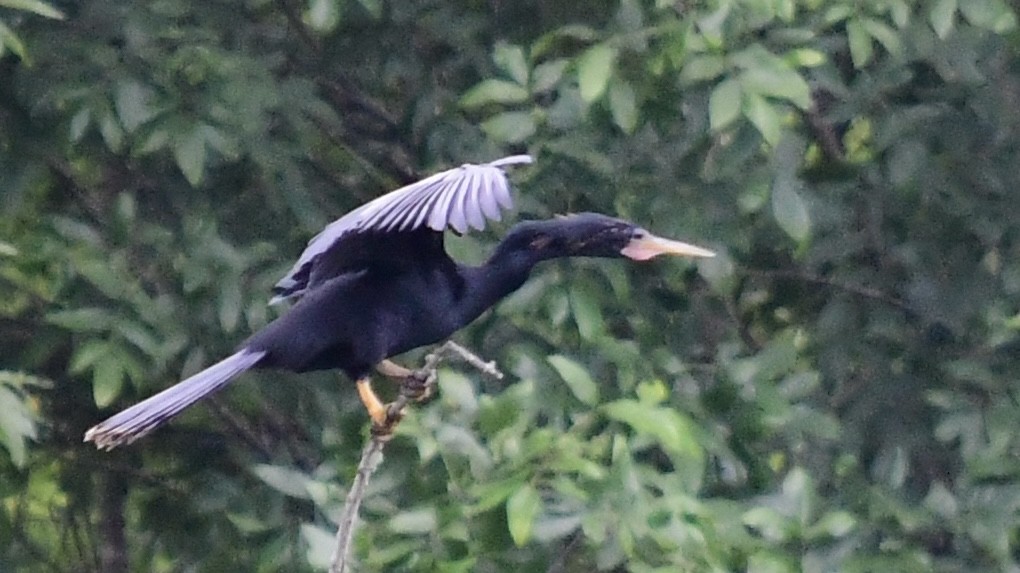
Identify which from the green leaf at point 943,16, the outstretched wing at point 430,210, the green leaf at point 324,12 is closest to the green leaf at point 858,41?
the green leaf at point 943,16

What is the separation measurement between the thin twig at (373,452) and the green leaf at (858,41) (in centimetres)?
100

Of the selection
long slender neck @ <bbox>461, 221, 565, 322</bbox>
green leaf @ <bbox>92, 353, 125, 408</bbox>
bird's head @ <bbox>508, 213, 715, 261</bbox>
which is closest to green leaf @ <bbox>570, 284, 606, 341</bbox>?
bird's head @ <bbox>508, 213, 715, 261</bbox>

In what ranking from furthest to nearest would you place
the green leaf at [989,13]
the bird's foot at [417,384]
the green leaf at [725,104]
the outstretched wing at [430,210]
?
the green leaf at [989,13] < the green leaf at [725,104] < the bird's foot at [417,384] < the outstretched wing at [430,210]

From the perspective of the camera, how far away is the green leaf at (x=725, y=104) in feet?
10.2

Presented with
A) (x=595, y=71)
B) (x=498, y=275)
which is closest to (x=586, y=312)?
(x=498, y=275)

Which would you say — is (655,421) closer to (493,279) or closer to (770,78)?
(493,279)

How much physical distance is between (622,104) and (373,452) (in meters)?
0.92

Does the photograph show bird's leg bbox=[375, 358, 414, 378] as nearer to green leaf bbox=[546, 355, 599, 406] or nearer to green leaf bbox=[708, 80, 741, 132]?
green leaf bbox=[546, 355, 599, 406]

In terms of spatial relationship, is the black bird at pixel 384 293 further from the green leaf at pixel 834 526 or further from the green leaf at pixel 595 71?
the green leaf at pixel 834 526

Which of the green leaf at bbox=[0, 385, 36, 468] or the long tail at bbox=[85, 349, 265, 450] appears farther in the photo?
the green leaf at bbox=[0, 385, 36, 468]

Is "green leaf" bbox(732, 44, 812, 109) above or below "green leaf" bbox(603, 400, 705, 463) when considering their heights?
above

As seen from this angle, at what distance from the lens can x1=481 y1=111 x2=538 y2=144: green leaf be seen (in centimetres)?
340

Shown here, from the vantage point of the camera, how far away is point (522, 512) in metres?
2.65

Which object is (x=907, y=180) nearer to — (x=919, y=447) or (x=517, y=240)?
(x=919, y=447)
